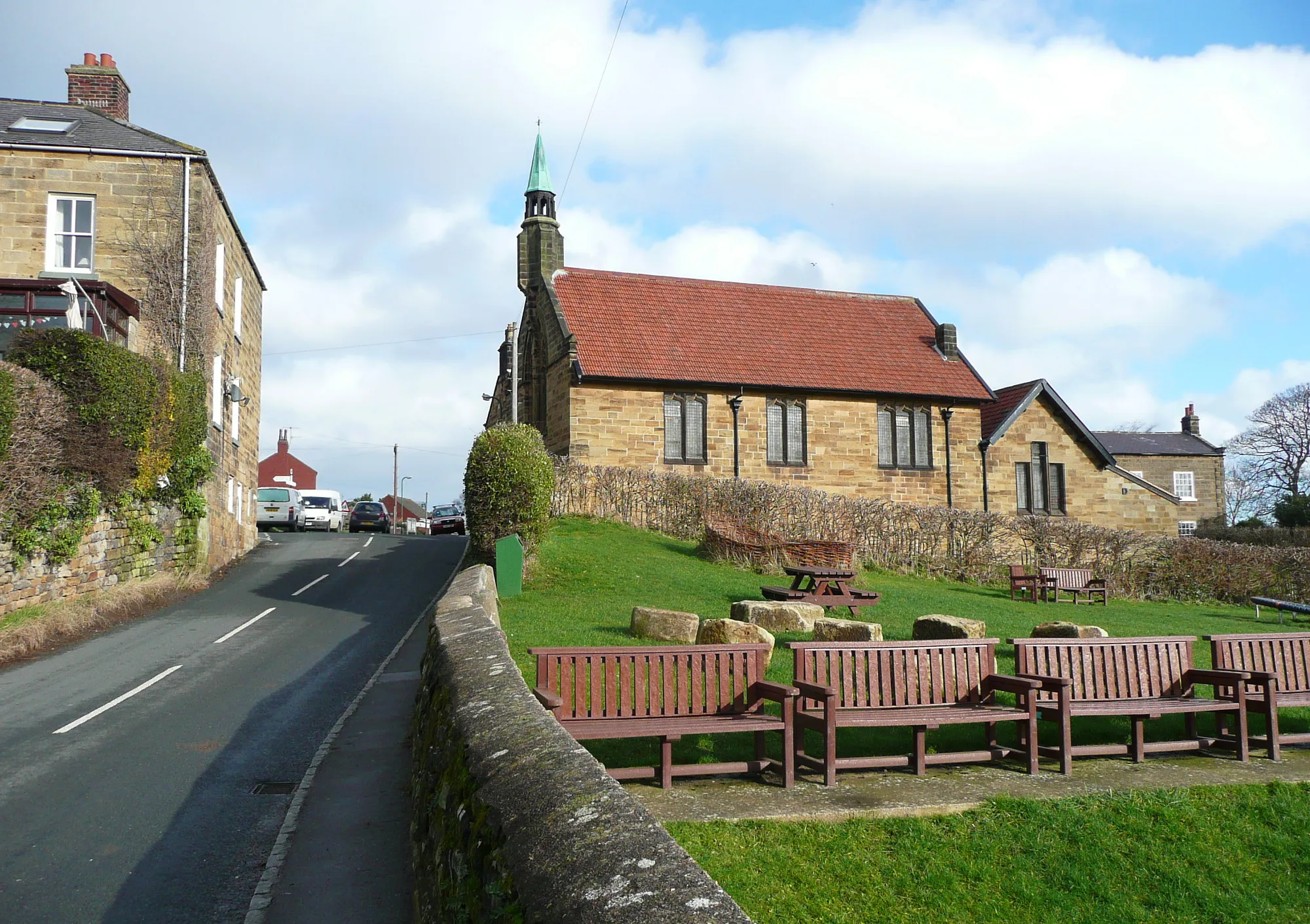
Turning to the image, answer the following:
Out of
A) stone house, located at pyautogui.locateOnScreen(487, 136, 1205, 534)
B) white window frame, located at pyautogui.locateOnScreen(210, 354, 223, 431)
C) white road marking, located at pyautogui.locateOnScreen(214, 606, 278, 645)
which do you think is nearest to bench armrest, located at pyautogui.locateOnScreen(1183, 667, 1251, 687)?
white road marking, located at pyautogui.locateOnScreen(214, 606, 278, 645)

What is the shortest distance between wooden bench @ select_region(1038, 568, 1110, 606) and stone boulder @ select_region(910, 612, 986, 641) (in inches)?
426

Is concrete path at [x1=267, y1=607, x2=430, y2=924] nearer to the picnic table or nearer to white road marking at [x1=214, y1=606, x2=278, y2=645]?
white road marking at [x1=214, y1=606, x2=278, y2=645]

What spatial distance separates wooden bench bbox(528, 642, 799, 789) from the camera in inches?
286

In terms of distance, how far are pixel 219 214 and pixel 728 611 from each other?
57.4ft

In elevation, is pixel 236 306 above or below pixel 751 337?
below

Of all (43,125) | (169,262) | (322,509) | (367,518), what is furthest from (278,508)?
(169,262)

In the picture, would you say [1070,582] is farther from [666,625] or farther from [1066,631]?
[666,625]

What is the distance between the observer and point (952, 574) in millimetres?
26141

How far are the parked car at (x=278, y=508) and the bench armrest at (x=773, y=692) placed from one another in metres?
35.9

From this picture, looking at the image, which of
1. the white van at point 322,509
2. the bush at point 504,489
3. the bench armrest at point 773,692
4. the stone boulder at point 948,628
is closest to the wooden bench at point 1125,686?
the bench armrest at point 773,692

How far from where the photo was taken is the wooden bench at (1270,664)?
8793 mm

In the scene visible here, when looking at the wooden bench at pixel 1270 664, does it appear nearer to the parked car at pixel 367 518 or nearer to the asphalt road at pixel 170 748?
the asphalt road at pixel 170 748

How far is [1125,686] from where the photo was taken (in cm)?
892

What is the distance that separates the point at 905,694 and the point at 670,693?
6.67 ft
